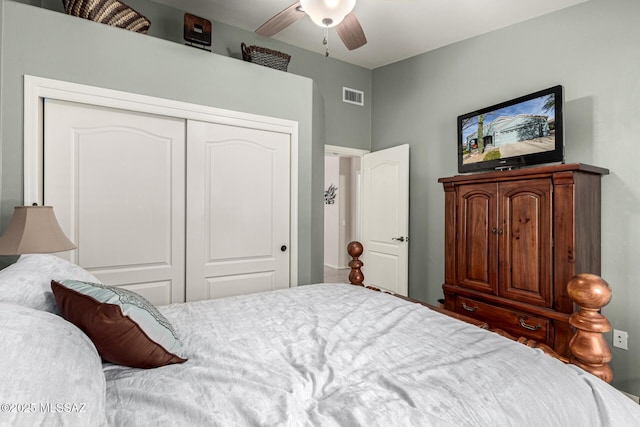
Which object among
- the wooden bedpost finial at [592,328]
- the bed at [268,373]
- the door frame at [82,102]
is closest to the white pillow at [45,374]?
the bed at [268,373]

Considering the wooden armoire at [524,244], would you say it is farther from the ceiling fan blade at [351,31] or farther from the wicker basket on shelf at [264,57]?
the wicker basket on shelf at [264,57]

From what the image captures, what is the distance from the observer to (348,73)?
4113mm

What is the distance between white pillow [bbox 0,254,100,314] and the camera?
99 cm

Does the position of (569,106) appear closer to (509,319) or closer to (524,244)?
(524,244)

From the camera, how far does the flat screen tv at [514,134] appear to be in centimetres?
247

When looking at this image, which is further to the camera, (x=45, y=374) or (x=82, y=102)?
(x=82, y=102)

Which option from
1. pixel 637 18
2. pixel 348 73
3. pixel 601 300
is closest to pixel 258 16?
pixel 348 73

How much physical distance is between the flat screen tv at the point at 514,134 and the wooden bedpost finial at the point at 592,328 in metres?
1.60

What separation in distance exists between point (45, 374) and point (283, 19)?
221 centimetres

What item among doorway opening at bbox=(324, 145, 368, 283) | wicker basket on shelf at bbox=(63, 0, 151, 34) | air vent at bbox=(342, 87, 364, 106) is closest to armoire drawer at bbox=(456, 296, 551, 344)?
air vent at bbox=(342, 87, 364, 106)

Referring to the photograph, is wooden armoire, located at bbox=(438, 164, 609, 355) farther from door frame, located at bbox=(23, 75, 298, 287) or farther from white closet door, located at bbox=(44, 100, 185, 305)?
white closet door, located at bbox=(44, 100, 185, 305)

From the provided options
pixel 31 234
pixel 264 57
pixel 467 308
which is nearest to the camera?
pixel 31 234

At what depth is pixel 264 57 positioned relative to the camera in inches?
116

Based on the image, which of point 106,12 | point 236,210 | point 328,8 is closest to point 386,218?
point 236,210
